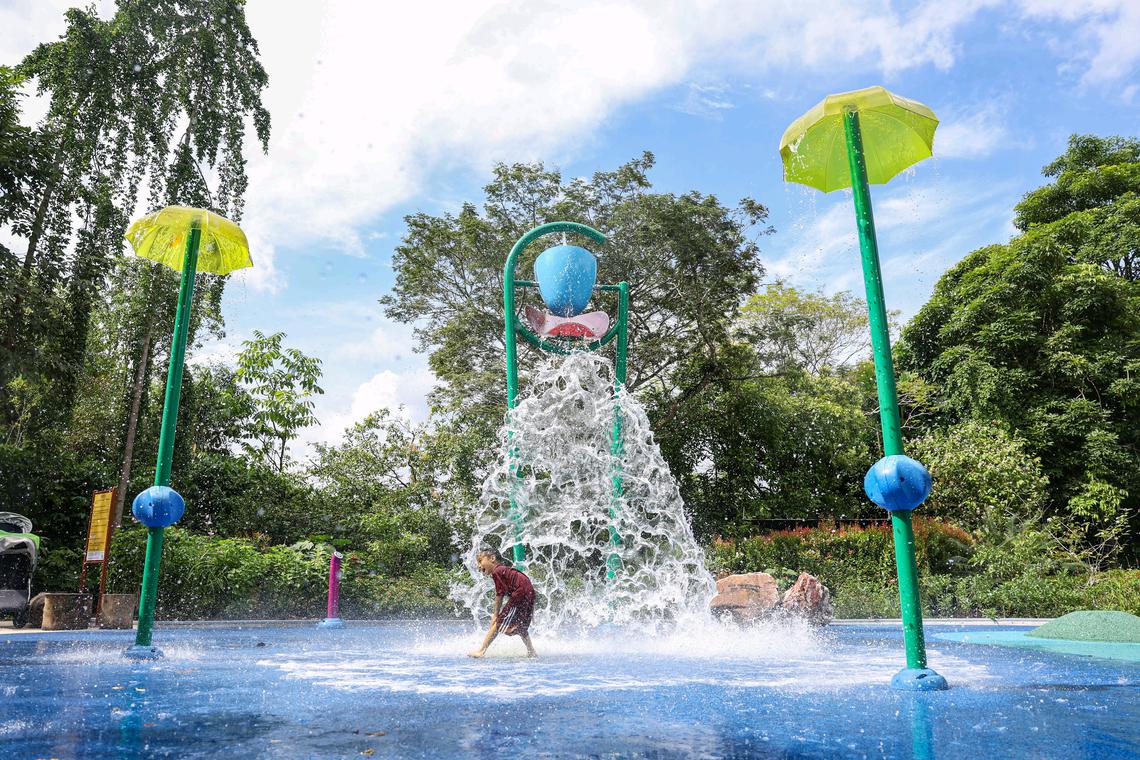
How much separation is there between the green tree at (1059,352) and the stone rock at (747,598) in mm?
13502

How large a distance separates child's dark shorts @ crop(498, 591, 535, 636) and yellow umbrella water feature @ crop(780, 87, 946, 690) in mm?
3204

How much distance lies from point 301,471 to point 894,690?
17.8 meters

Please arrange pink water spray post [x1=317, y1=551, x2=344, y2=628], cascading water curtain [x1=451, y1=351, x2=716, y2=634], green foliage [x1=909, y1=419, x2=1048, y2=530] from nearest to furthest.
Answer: cascading water curtain [x1=451, y1=351, x2=716, y2=634] → pink water spray post [x1=317, y1=551, x2=344, y2=628] → green foliage [x1=909, y1=419, x2=1048, y2=530]

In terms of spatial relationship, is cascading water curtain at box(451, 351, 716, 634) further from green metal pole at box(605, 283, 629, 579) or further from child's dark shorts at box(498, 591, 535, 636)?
child's dark shorts at box(498, 591, 535, 636)

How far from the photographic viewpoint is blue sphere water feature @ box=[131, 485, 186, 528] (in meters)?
6.89

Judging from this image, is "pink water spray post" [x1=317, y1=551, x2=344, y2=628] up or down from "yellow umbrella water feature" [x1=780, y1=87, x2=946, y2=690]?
down

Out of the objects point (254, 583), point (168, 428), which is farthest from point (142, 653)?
point (254, 583)

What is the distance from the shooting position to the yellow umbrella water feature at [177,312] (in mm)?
6988

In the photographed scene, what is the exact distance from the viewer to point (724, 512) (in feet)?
69.0

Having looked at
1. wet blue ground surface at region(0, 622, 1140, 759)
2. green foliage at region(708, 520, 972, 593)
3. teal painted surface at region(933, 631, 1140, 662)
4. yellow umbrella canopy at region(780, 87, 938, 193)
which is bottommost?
teal painted surface at region(933, 631, 1140, 662)

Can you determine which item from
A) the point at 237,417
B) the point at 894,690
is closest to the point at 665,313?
the point at 237,417

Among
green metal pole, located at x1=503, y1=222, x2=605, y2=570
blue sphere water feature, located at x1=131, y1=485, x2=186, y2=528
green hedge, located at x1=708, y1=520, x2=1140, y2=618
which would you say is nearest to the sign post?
blue sphere water feature, located at x1=131, y1=485, x2=186, y2=528

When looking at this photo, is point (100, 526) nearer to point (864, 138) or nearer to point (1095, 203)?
point (864, 138)

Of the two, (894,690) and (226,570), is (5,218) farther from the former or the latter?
(894,690)
